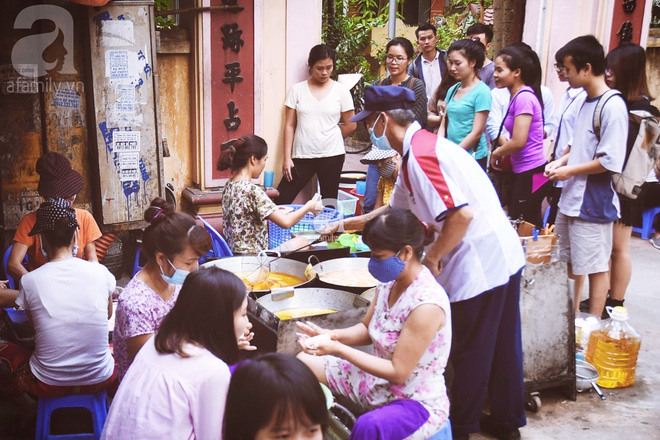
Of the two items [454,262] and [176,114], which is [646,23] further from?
[454,262]

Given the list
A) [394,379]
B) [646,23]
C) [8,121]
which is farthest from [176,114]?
[646,23]

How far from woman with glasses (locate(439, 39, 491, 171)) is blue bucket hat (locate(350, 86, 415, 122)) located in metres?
2.69

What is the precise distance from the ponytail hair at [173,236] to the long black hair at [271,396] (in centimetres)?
122

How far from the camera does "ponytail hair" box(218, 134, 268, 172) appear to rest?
448 centimetres

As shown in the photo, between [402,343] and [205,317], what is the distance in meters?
0.83

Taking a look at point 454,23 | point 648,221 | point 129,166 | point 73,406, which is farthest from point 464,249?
point 454,23

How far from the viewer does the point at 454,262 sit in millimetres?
3291

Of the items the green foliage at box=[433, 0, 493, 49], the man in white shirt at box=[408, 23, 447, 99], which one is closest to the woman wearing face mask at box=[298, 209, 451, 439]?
the man in white shirt at box=[408, 23, 447, 99]

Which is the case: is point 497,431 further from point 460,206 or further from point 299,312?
point 460,206

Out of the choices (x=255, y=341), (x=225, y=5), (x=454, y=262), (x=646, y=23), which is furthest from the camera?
(x=646, y=23)

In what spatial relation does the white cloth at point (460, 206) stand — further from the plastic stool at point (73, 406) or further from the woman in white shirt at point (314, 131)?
the woman in white shirt at point (314, 131)

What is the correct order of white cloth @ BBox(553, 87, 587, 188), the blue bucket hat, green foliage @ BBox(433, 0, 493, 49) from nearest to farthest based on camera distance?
the blue bucket hat
white cloth @ BBox(553, 87, 587, 188)
green foliage @ BBox(433, 0, 493, 49)

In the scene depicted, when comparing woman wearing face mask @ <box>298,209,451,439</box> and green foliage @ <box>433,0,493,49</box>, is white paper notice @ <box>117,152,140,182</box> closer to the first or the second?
woman wearing face mask @ <box>298,209,451,439</box>

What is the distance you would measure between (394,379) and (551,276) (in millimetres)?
1757
